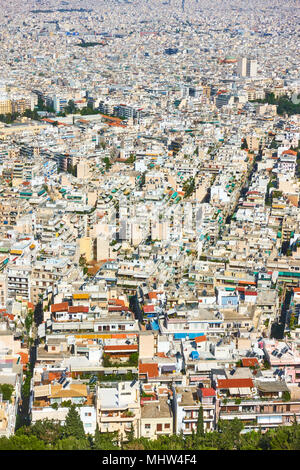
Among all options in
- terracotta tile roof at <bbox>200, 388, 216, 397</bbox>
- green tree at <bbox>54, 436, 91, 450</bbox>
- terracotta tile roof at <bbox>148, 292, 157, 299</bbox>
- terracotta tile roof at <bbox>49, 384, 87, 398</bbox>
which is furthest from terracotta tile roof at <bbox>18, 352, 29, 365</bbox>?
terracotta tile roof at <bbox>200, 388, 216, 397</bbox>

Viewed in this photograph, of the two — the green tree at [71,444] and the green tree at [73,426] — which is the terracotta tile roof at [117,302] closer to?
the green tree at [73,426]

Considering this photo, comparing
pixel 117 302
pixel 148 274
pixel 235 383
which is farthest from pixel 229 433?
pixel 148 274

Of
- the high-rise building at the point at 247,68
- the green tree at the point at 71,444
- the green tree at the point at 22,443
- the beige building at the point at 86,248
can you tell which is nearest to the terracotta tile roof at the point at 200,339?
the green tree at the point at 71,444

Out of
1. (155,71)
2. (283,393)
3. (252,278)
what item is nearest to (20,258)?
(252,278)

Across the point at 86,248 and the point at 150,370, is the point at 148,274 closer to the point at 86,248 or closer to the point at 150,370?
the point at 86,248

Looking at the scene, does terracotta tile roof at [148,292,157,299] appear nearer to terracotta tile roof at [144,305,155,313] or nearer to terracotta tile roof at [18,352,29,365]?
terracotta tile roof at [144,305,155,313]
